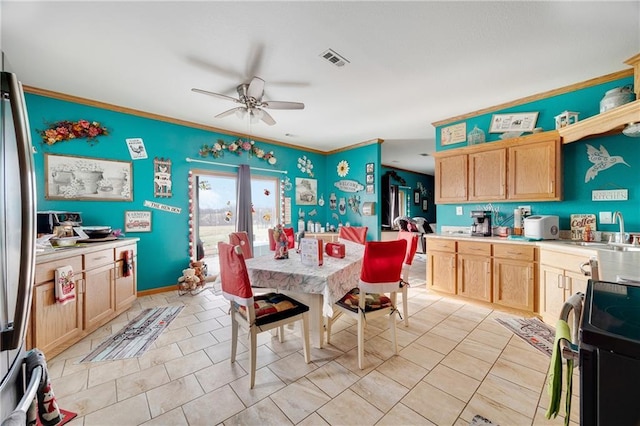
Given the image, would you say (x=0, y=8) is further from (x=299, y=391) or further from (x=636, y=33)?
(x=636, y=33)

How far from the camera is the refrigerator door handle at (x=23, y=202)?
0.75 m

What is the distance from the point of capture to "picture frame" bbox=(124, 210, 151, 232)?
348 centimetres

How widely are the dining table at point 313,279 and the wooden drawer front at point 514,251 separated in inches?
73.2

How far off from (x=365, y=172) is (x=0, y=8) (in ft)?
15.3

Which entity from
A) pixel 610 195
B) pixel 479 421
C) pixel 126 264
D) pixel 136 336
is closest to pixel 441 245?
pixel 610 195

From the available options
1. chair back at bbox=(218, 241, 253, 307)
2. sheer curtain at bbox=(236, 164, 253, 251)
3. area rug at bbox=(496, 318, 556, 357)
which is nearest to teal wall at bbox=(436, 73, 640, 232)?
area rug at bbox=(496, 318, 556, 357)

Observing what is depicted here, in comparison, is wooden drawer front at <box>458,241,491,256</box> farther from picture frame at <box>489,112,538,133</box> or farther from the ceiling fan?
the ceiling fan

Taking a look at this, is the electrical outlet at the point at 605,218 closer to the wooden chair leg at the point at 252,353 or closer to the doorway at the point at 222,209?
the wooden chair leg at the point at 252,353

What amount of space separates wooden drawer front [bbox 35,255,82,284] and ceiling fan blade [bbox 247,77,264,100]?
7.52 ft

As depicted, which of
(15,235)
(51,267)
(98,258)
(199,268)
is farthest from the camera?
(199,268)

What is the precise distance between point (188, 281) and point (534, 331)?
4.32 m

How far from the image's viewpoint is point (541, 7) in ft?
5.55

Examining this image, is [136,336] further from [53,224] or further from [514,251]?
[514,251]

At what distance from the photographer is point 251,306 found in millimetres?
1760
